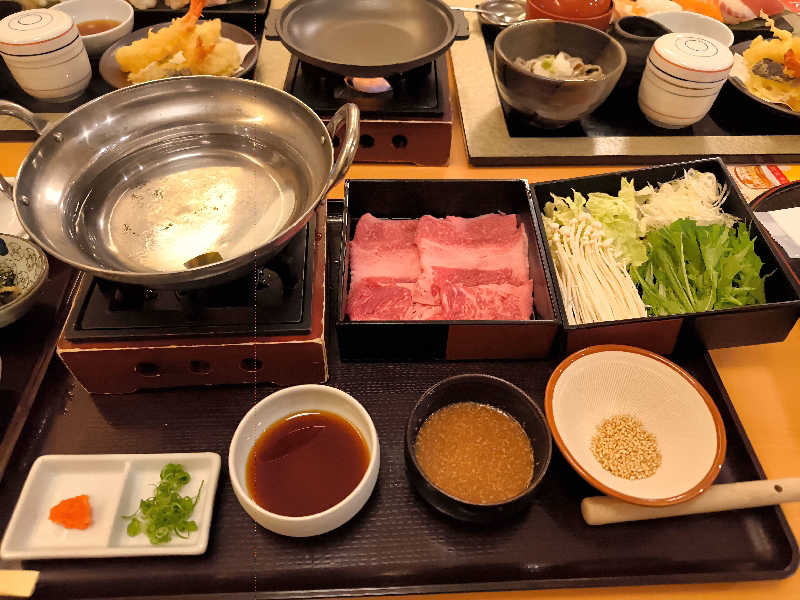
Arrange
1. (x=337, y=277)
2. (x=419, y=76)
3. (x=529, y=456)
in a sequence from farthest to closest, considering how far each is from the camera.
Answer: (x=419, y=76)
(x=337, y=277)
(x=529, y=456)

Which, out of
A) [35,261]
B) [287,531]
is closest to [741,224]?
[287,531]

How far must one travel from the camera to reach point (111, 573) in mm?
1291

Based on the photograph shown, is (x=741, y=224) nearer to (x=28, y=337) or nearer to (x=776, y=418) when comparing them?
(x=776, y=418)

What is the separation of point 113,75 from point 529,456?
2.22 metres

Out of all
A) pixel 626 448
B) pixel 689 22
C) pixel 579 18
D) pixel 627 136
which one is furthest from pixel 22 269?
pixel 689 22

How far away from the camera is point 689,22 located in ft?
9.00

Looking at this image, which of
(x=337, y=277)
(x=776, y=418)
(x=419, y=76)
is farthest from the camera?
(x=419, y=76)

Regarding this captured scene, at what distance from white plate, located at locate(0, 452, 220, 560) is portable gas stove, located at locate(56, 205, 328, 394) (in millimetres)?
234

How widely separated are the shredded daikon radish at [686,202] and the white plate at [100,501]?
1558 mm

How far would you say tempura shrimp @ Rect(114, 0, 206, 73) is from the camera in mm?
2301

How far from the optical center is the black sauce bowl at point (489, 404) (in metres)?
1.27

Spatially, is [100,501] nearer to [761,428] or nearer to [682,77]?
[761,428]

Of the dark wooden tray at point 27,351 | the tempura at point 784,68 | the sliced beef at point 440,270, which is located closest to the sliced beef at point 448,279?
the sliced beef at point 440,270

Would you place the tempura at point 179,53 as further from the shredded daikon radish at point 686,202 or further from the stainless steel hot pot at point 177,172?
the shredded daikon radish at point 686,202
